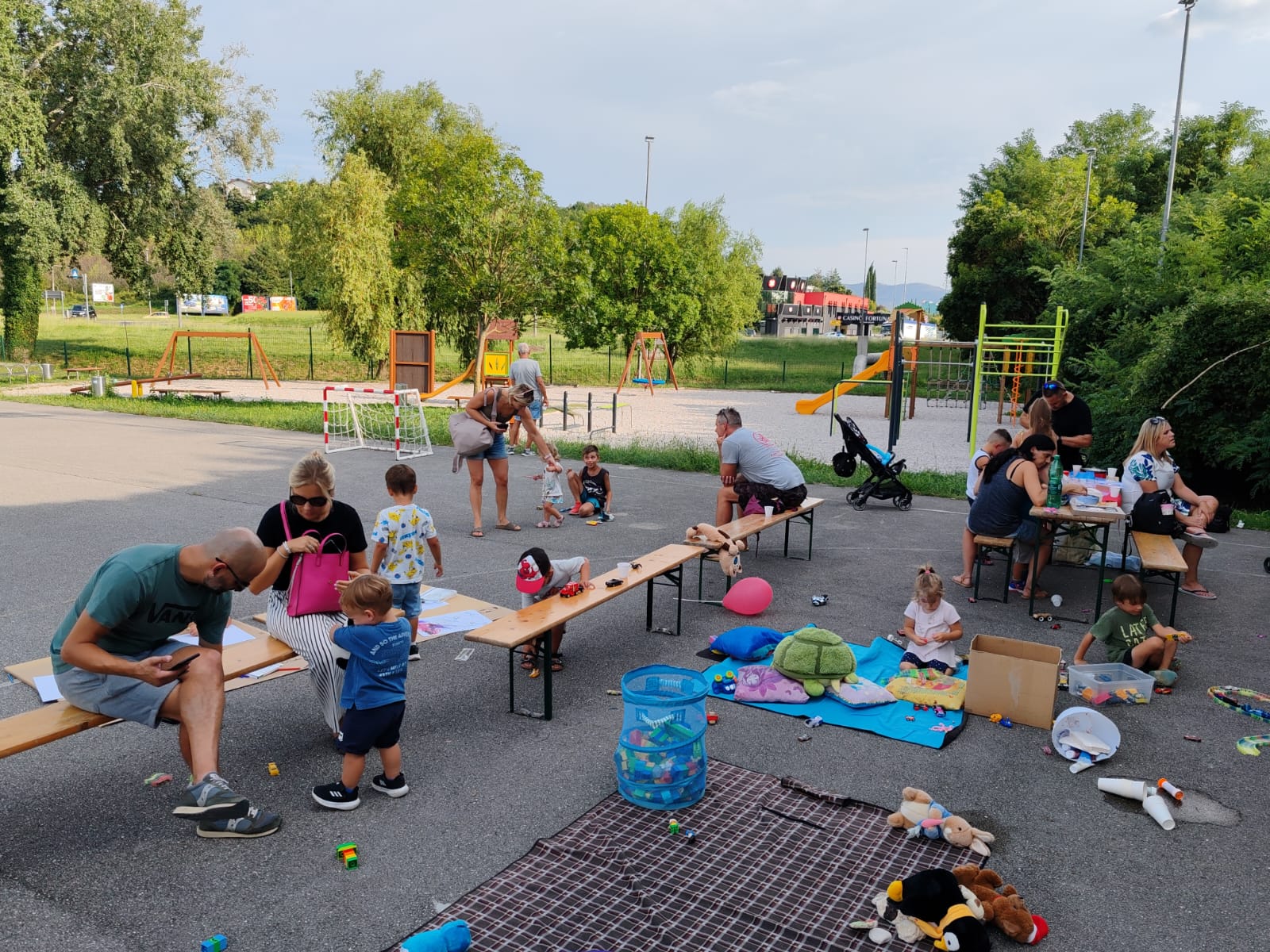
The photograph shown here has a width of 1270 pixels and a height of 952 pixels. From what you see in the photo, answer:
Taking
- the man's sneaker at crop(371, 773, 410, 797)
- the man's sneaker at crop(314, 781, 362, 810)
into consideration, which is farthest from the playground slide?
the man's sneaker at crop(314, 781, 362, 810)

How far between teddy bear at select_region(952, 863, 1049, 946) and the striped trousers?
3155 mm

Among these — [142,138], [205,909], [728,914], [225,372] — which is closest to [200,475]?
[205,909]

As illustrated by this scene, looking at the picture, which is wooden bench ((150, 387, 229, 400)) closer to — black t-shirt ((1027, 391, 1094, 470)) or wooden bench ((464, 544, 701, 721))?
wooden bench ((464, 544, 701, 721))

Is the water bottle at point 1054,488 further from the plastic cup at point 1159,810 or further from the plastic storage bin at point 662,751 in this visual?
the plastic storage bin at point 662,751

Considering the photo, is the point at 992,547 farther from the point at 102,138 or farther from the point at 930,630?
the point at 102,138

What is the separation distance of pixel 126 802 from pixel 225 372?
3286 centimetres

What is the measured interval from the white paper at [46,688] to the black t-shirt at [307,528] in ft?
5.19

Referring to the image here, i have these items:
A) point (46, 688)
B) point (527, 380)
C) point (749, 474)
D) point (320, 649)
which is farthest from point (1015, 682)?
point (527, 380)

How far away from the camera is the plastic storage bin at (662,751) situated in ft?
14.4

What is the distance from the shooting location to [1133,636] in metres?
6.20

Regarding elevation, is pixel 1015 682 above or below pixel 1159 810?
above

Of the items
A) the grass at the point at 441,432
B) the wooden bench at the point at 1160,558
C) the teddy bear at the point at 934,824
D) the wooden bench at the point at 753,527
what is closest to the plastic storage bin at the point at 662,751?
the teddy bear at the point at 934,824

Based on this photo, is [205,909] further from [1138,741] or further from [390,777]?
[1138,741]

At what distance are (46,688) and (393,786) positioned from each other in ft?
8.23
